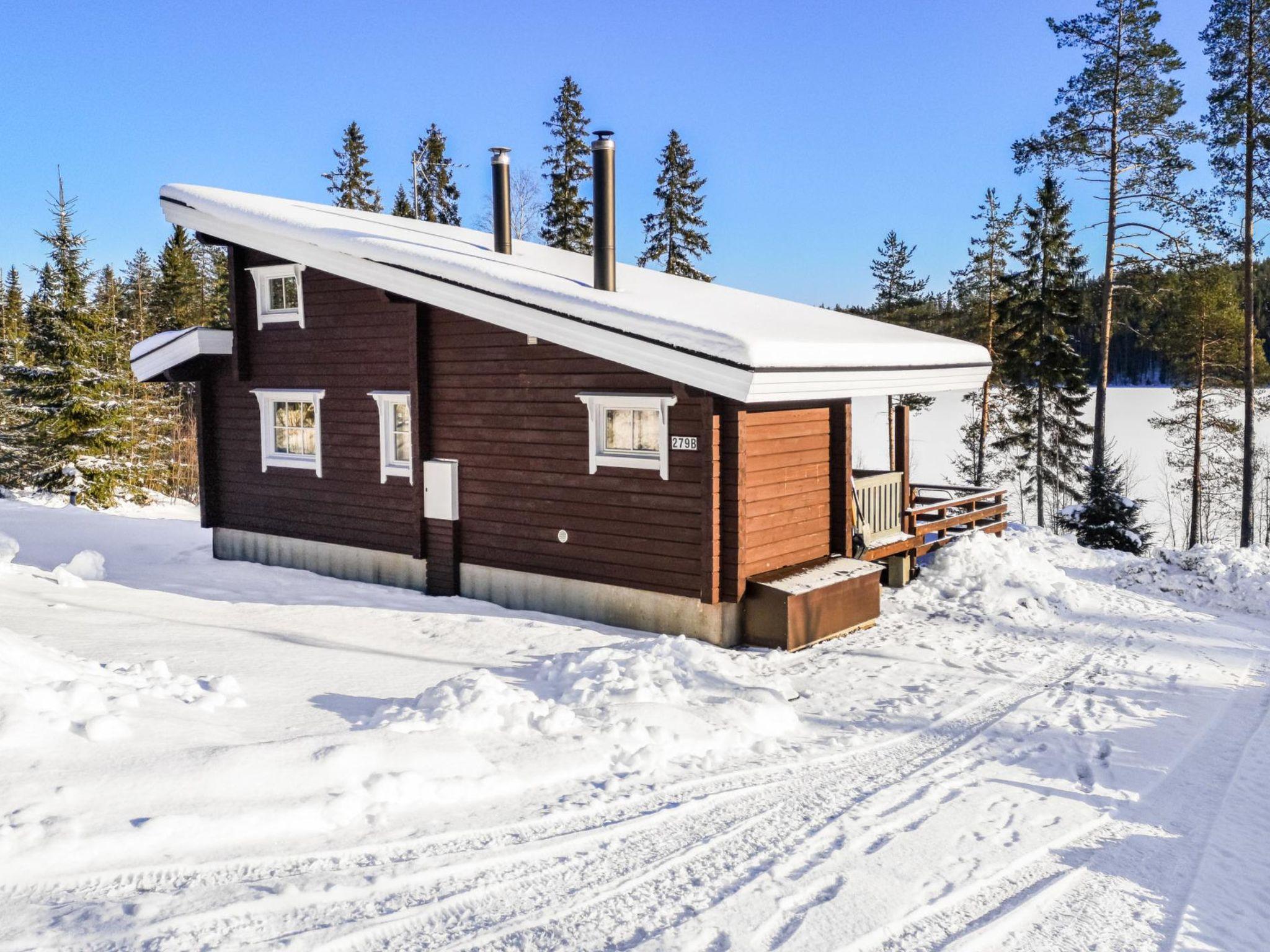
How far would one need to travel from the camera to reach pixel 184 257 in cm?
4050

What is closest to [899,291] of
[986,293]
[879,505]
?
[986,293]

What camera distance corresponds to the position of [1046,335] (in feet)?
82.7

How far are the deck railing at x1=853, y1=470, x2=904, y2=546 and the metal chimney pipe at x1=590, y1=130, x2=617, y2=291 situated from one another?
4041mm

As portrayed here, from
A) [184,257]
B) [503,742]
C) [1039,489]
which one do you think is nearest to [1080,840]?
[503,742]

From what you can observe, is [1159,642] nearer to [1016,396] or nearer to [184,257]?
[1016,396]

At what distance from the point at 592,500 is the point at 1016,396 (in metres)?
22.2

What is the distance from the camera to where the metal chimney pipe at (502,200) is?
38.7 ft

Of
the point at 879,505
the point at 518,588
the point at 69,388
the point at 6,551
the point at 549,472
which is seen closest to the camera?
the point at 549,472

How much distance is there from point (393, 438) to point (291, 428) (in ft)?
7.05

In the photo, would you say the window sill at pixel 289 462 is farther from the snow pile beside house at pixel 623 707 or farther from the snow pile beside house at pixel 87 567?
the snow pile beside house at pixel 623 707

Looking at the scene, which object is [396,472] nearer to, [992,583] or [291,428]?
[291,428]

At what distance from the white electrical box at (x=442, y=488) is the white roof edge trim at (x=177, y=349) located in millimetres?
4200

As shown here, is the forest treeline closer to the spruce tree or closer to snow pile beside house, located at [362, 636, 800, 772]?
the spruce tree

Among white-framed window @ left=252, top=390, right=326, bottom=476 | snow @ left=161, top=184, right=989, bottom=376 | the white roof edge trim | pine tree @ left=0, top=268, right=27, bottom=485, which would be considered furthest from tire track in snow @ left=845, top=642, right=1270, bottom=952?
pine tree @ left=0, top=268, right=27, bottom=485
